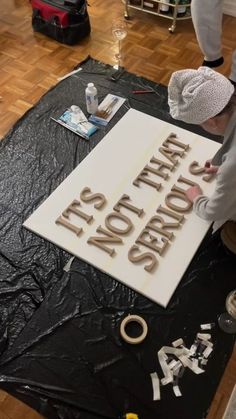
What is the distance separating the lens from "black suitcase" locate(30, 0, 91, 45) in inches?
105

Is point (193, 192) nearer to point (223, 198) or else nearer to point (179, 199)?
point (179, 199)

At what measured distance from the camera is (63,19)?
269cm

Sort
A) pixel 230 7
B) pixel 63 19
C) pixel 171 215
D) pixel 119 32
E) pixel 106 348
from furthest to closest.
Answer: pixel 230 7 → pixel 63 19 → pixel 119 32 → pixel 171 215 → pixel 106 348

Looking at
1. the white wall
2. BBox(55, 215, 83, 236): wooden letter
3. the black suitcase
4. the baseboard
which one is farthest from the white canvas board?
the white wall

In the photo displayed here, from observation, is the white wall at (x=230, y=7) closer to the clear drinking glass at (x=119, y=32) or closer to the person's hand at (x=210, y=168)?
the clear drinking glass at (x=119, y=32)

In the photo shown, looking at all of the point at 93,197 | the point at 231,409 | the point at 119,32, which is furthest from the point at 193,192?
the point at 119,32

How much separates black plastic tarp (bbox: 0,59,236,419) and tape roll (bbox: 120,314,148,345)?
0.02 m

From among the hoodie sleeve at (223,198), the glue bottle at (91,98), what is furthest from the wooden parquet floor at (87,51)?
the hoodie sleeve at (223,198)

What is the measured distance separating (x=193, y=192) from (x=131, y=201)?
0.86ft

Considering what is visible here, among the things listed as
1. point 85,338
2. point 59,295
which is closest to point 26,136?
point 59,295

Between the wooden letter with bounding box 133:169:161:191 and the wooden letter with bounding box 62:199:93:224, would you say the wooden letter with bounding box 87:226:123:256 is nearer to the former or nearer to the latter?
the wooden letter with bounding box 62:199:93:224

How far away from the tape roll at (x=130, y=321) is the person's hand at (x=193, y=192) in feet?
1.81

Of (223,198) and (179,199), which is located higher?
(223,198)

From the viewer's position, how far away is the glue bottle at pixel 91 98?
6.07 ft
